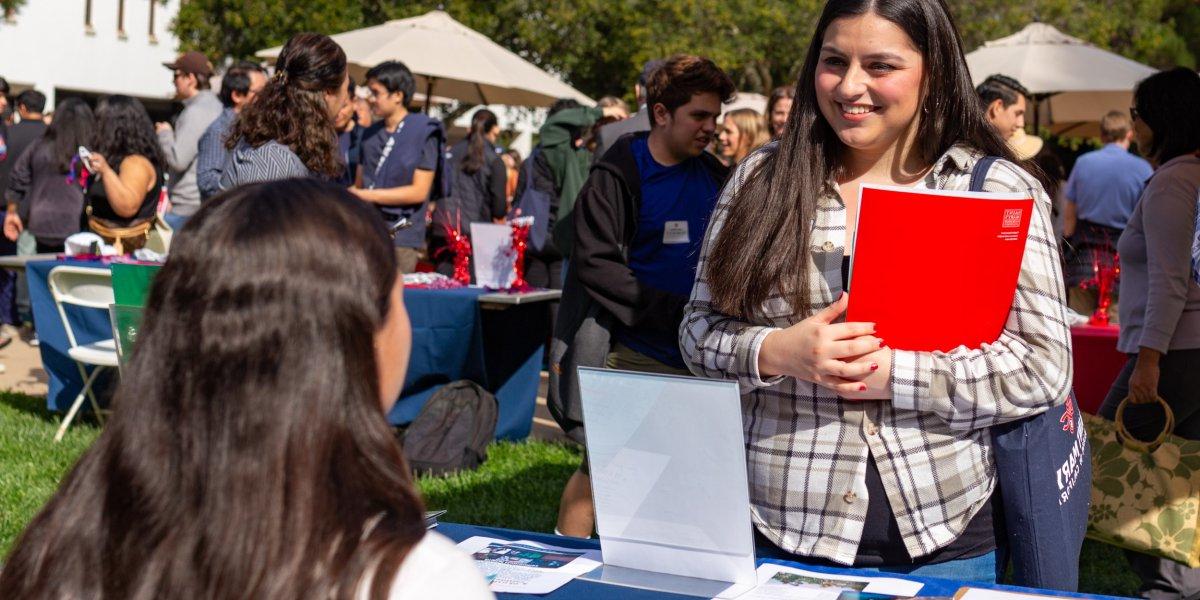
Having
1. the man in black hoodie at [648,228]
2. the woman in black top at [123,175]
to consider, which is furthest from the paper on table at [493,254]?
the woman in black top at [123,175]

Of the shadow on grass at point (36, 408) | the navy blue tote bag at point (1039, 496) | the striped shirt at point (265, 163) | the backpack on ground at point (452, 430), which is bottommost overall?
the shadow on grass at point (36, 408)

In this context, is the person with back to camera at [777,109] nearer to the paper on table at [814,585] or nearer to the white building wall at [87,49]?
the paper on table at [814,585]

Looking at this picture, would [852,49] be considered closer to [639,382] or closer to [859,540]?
[639,382]

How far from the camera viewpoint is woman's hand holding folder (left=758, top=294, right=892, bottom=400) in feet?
6.31

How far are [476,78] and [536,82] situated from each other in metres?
1.57

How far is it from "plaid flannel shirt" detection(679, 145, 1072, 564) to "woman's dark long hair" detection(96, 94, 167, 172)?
5786 mm

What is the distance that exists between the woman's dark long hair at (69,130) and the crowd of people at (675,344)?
496 centimetres

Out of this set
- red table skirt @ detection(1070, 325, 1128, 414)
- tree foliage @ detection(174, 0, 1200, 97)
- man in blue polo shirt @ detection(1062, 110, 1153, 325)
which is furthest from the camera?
tree foliage @ detection(174, 0, 1200, 97)

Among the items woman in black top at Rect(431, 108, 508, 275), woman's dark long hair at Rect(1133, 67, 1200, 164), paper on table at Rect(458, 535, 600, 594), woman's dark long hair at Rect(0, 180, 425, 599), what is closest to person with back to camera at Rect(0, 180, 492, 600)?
woman's dark long hair at Rect(0, 180, 425, 599)

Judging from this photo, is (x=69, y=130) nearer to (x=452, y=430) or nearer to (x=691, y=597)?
(x=452, y=430)

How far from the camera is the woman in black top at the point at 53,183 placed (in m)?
9.02

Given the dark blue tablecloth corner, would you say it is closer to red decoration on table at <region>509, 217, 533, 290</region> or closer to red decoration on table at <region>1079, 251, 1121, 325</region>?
red decoration on table at <region>1079, 251, 1121, 325</region>

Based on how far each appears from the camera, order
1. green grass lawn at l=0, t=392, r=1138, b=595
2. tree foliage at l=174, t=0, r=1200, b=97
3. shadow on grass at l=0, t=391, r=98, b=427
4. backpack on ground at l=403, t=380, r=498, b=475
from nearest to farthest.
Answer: green grass lawn at l=0, t=392, r=1138, b=595, backpack on ground at l=403, t=380, r=498, b=475, shadow on grass at l=0, t=391, r=98, b=427, tree foliage at l=174, t=0, r=1200, b=97

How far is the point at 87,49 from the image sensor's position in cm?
3294
